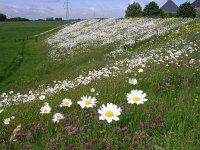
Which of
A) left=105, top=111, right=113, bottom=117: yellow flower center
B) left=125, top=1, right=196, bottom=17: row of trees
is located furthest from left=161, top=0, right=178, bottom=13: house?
left=105, top=111, right=113, bottom=117: yellow flower center

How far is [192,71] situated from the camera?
1013cm

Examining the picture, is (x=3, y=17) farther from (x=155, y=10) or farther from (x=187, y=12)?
(x=187, y=12)

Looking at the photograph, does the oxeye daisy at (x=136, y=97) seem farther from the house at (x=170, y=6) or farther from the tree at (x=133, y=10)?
the house at (x=170, y=6)

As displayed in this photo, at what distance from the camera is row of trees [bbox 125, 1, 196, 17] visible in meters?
56.2

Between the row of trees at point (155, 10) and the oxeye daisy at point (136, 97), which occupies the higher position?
the oxeye daisy at point (136, 97)

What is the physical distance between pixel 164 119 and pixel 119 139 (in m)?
1.06

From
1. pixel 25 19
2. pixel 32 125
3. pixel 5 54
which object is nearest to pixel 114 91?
pixel 32 125

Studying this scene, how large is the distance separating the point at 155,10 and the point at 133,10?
39.4 ft

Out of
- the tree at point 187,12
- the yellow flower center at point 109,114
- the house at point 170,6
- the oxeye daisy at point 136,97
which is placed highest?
the oxeye daisy at point 136,97

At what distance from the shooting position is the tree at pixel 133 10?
72.8 m

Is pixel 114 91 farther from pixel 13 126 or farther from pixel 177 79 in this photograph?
pixel 13 126

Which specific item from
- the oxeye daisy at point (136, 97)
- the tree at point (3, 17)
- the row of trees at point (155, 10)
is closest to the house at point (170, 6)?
the row of trees at point (155, 10)

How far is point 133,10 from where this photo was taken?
73188 millimetres

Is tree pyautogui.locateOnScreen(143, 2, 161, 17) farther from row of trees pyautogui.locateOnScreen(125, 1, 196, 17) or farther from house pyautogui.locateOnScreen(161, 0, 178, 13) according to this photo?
house pyautogui.locateOnScreen(161, 0, 178, 13)
